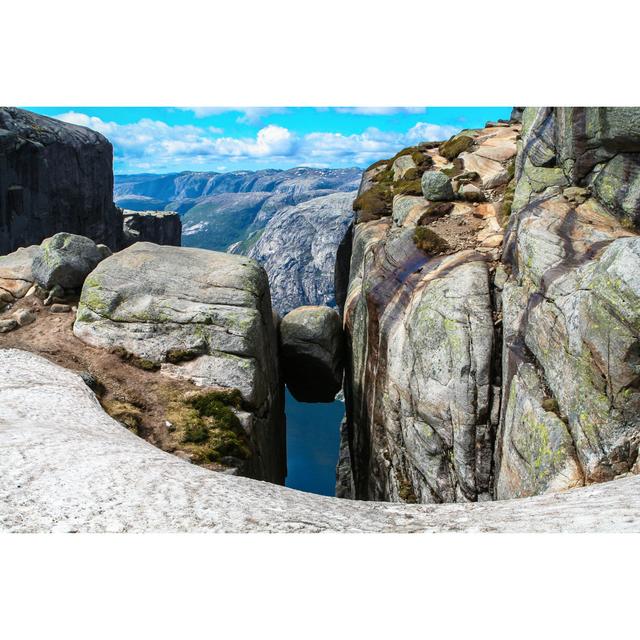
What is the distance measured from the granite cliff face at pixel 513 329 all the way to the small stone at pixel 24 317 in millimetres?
19907

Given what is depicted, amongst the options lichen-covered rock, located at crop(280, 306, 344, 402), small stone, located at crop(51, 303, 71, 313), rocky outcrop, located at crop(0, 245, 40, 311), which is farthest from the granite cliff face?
rocky outcrop, located at crop(0, 245, 40, 311)

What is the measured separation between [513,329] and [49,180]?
387 feet

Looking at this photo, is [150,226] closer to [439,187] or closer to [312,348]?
[312,348]

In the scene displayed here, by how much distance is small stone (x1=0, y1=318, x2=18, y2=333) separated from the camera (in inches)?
1073

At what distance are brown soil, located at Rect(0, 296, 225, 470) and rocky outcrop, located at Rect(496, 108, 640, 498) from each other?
483 inches

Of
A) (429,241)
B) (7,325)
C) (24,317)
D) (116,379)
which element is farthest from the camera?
(429,241)

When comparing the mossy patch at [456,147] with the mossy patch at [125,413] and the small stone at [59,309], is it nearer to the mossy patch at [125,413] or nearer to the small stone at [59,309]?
the small stone at [59,309]

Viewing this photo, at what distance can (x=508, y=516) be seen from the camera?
1020 cm

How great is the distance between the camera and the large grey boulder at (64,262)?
30.1m

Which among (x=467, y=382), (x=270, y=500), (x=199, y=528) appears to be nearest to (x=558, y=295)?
(x=467, y=382)

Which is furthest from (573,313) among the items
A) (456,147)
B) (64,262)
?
(456,147)

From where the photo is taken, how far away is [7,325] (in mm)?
27422

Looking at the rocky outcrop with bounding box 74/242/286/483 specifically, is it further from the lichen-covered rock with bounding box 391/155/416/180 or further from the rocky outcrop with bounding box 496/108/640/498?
the lichen-covered rock with bounding box 391/155/416/180

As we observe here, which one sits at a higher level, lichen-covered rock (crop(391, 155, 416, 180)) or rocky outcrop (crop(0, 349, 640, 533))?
lichen-covered rock (crop(391, 155, 416, 180))
